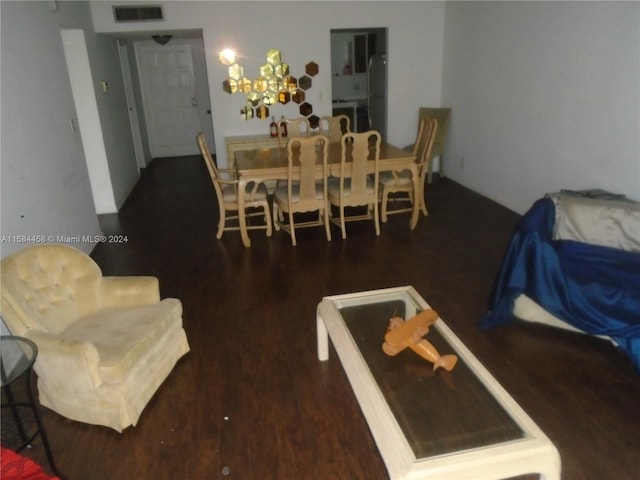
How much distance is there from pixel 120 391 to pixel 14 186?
61.4 inches

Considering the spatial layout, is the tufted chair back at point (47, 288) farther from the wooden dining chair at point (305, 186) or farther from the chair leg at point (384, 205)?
the chair leg at point (384, 205)

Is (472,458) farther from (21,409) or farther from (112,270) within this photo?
(112,270)

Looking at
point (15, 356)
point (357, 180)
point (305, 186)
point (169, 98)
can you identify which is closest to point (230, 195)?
point (305, 186)

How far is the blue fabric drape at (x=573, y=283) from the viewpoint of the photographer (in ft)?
7.61

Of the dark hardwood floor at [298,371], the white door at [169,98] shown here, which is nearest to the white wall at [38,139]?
the dark hardwood floor at [298,371]

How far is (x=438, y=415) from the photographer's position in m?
1.62

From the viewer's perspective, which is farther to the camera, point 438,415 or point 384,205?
point 384,205

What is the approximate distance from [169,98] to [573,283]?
7477 mm

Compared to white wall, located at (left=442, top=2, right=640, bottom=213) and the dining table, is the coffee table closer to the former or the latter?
the dining table

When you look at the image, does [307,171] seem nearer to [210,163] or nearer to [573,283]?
[210,163]

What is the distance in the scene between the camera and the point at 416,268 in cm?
356

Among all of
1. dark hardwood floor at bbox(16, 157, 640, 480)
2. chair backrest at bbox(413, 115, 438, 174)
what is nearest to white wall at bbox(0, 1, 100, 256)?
dark hardwood floor at bbox(16, 157, 640, 480)

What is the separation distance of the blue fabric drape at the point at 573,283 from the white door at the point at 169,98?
22.7ft

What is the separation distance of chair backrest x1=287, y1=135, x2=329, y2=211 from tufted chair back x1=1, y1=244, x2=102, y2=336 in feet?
6.12
